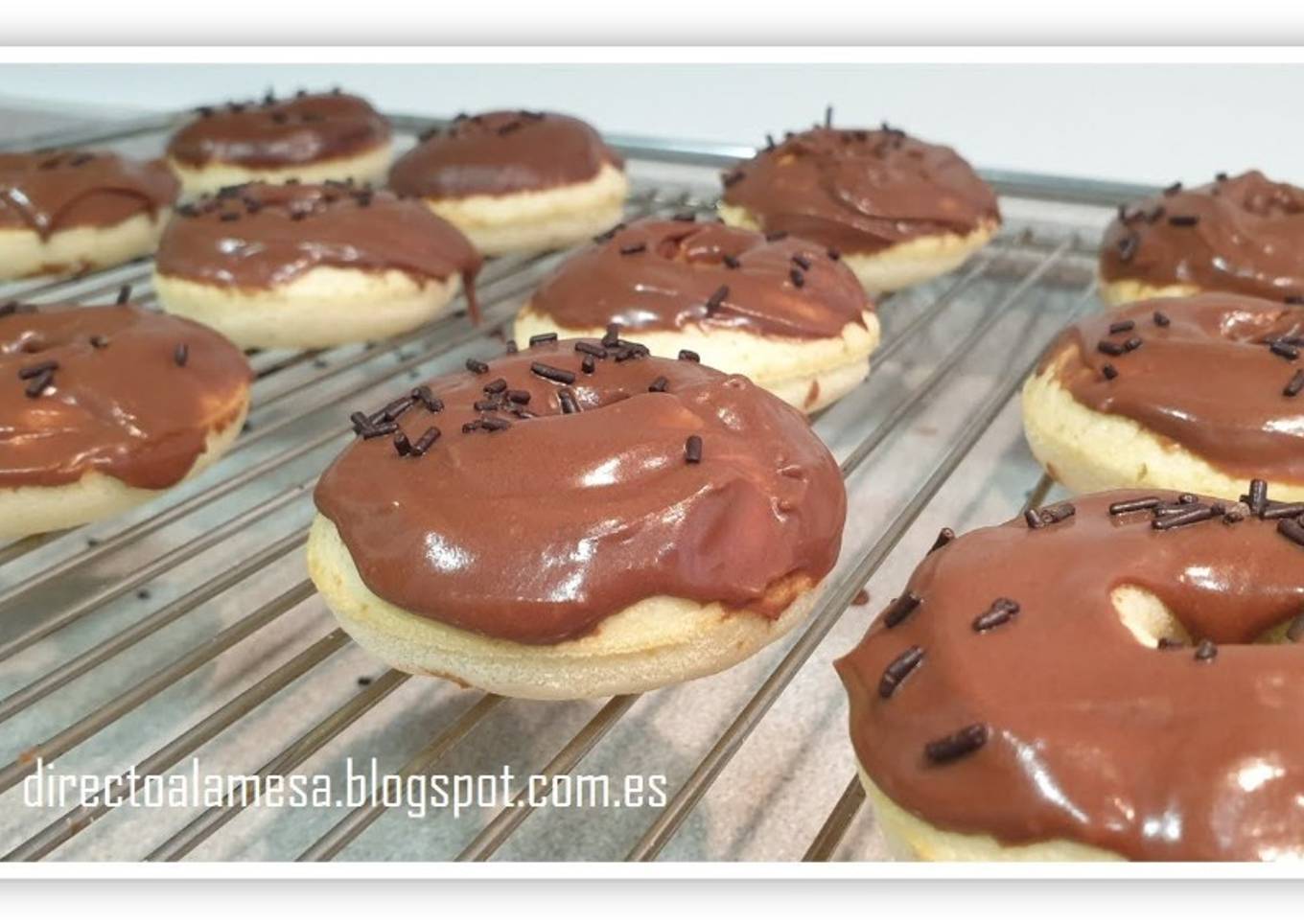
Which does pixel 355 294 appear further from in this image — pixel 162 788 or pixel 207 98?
pixel 207 98

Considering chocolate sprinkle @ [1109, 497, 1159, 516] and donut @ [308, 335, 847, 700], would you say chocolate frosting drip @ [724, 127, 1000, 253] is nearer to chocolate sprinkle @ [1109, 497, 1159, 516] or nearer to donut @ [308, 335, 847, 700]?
donut @ [308, 335, 847, 700]

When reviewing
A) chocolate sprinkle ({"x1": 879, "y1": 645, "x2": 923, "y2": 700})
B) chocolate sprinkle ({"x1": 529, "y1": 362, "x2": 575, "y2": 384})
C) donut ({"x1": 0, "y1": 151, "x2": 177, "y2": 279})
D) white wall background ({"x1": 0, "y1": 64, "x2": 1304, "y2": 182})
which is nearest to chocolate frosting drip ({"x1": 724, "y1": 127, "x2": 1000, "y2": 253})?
white wall background ({"x1": 0, "y1": 64, "x2": 1304, "y2": 182})

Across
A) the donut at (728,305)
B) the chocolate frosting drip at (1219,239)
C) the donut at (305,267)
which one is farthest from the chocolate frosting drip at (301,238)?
Answer: the chocolate frosting drip at (1219,239)

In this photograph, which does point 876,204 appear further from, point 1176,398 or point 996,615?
point 996,615

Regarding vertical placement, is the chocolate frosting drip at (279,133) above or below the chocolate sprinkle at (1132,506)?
below

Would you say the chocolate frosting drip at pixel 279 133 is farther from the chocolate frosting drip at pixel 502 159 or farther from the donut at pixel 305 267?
the donut at pixel 305 267

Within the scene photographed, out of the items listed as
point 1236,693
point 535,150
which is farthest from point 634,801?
point 535,150

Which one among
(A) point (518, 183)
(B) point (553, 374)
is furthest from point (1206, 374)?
(A) point (518, 183)
